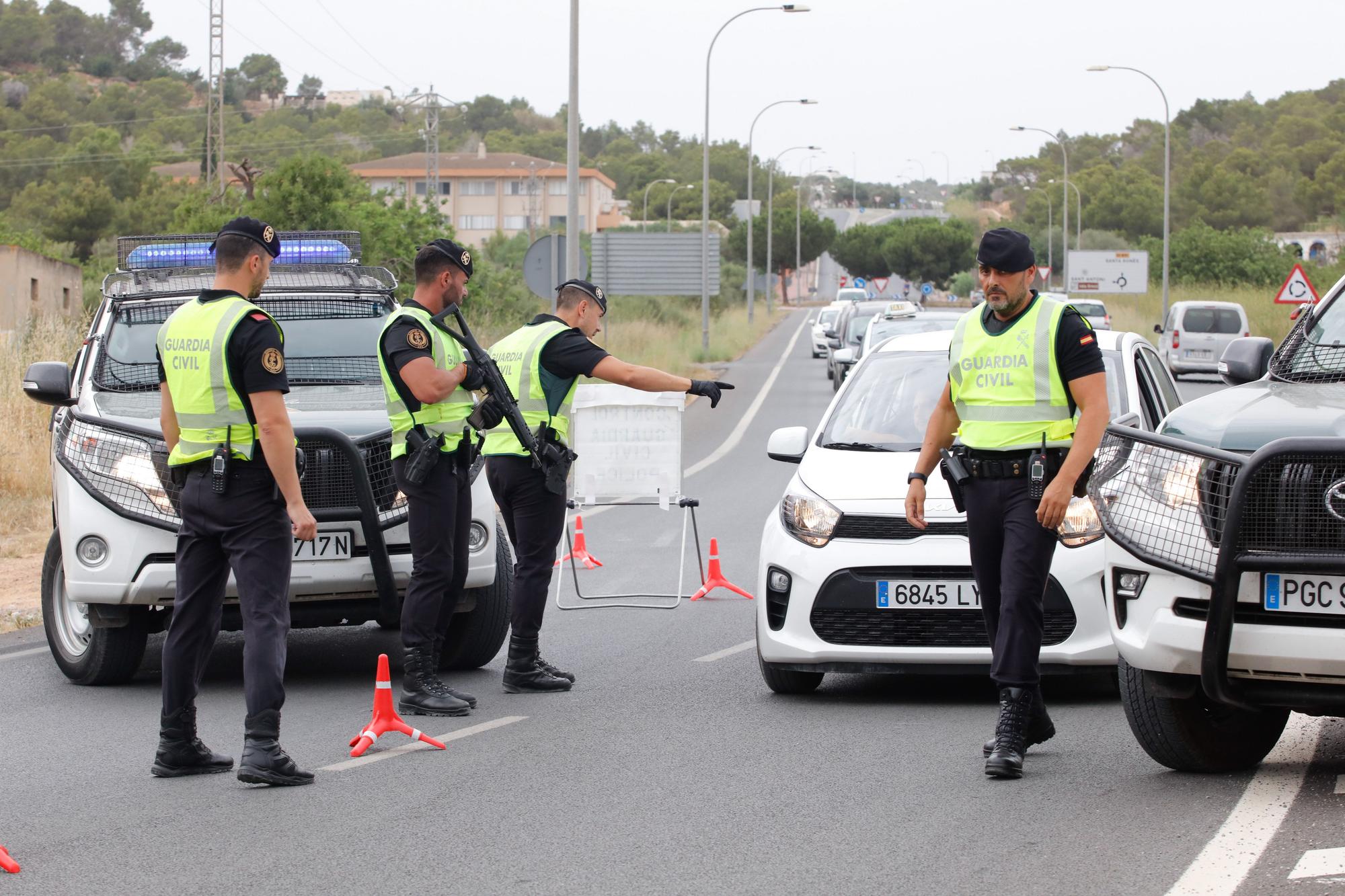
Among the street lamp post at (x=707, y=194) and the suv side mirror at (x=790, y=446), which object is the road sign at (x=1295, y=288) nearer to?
the street lamp post at (x=707, y=194)

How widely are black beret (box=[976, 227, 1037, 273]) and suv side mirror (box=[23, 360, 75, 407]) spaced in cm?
436

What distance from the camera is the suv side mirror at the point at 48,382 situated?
26.9 ft

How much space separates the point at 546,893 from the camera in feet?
15.9

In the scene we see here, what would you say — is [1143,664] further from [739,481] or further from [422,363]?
[739,481]

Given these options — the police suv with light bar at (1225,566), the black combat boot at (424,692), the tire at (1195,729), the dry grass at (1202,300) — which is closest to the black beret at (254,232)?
the black combat boot at (424,692)

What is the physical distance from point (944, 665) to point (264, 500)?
2.93 m

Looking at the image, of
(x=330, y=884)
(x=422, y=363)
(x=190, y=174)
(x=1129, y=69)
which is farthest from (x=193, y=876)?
(x=190, y=174)

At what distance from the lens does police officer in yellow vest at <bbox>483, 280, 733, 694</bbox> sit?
798cm

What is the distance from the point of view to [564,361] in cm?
795

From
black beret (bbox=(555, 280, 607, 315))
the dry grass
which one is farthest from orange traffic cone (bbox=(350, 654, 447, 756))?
the dry grass

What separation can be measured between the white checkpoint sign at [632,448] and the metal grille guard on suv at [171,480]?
359 cm

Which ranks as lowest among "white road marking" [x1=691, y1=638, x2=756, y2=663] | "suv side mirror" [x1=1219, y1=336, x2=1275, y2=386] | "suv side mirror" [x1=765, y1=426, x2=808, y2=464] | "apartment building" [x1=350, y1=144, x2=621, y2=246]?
"white road marking" [x1=691, y1=638, x2=756, y2=663]

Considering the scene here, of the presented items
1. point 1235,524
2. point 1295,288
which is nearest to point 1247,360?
point 1235,524

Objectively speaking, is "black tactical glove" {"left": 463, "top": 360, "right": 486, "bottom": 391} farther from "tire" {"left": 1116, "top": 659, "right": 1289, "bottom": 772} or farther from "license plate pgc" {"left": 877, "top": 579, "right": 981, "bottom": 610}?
"tire" {"left": 1116, "top": 659, "right": 1289, "bottom": 772}
